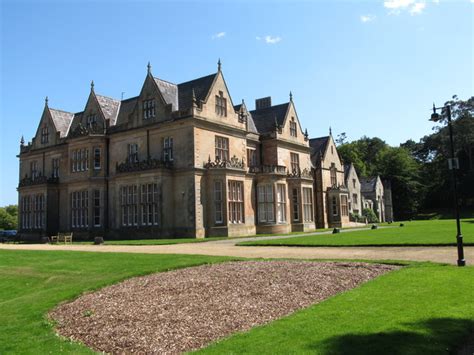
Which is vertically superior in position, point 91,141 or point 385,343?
point 91,141

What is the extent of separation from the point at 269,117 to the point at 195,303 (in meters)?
39.0

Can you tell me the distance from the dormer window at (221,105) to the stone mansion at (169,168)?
9 cm

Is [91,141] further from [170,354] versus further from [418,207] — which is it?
[418,207]

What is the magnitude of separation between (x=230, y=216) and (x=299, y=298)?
2637 cm

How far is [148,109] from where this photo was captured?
3888 centimetres

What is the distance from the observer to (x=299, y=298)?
35.4ft

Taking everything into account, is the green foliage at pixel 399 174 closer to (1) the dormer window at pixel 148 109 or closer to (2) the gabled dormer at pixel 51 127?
(2) the gabled dormer at pixel 51 127

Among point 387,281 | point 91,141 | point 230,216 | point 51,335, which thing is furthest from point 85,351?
point 91,141

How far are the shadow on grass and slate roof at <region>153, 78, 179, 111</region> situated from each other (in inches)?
1266

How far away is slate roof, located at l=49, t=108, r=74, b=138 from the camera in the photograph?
48.0m

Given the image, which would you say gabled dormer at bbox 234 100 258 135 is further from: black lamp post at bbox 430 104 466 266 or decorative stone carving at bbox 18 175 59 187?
black lamp post at bbox 430 104 466 266

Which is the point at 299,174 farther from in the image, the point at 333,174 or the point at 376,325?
the point at 376,325

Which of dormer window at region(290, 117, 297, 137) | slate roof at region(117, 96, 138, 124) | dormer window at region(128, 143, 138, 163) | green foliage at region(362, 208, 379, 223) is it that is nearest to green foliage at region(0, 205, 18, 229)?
slate roof at region(117, 96, 138, 124)

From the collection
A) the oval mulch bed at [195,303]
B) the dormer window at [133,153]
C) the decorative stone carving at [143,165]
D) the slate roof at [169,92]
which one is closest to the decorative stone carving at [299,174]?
the slate roof at [169,92]
